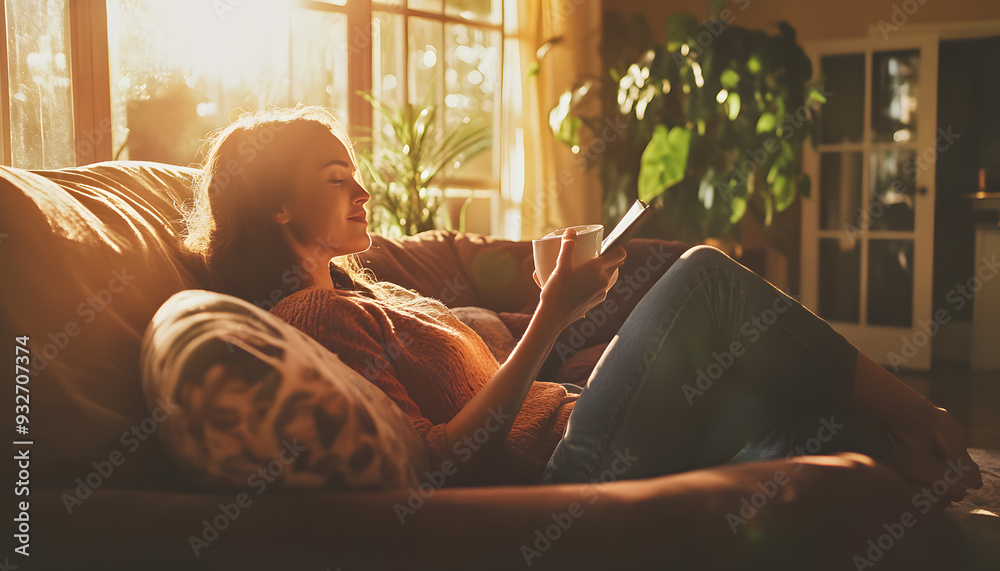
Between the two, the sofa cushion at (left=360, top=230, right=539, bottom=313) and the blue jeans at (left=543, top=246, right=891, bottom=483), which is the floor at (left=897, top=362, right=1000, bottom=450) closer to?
the sofa cushion at (left=360, top=230, right=539, bottom=313)

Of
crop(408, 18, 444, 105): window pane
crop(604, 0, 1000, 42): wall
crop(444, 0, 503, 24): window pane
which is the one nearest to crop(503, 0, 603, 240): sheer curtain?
crop(444, 0, 503, 24): window pane

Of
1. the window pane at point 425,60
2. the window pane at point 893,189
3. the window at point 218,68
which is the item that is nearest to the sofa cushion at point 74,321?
the window at point 218,68

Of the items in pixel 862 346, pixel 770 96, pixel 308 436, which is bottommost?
pixel 862 346

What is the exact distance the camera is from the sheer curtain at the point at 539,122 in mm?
3828

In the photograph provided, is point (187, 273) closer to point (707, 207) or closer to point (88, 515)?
point (88, 515)

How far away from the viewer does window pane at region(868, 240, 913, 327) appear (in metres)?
4.20

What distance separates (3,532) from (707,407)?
85 cm

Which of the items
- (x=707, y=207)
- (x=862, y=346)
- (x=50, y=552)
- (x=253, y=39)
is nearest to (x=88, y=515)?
(x=50, y=552)

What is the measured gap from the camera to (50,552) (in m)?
0.65

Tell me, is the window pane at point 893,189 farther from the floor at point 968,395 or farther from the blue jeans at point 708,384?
the blue jeans at point 708,384

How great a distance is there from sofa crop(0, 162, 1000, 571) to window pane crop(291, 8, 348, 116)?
8.15 feet
